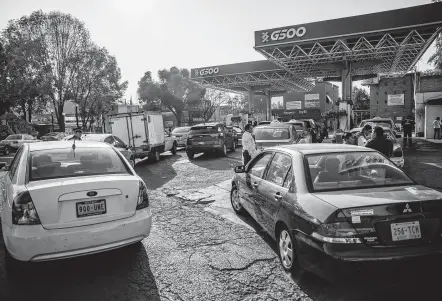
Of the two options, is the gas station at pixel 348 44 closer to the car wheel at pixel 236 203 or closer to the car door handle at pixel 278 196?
the car wheel at pixel 236 203

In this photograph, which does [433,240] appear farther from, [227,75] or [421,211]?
[227,75]

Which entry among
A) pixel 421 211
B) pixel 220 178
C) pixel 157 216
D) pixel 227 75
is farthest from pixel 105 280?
pixel 227 75

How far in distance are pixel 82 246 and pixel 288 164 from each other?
2.53 metres

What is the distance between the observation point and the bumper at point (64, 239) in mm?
3137

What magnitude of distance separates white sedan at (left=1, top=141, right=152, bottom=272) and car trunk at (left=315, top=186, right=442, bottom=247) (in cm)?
234

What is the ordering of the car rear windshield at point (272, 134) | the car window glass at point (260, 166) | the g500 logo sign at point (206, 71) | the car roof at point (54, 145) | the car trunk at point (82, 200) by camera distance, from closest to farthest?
the car trunk at point (82, 200) < the car roof at point (54, 145) < the car window glass at point (260, 166) < the car rear windshield at point (272, 134) < the g500 logo sign at point (206, 71)

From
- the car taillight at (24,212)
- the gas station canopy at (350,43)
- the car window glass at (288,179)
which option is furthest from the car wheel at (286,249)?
the gas station canopy at (350,43)

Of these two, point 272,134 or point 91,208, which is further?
point 272,134

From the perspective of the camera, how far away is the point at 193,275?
3557mm

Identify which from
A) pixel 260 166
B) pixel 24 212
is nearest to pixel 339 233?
pixel 260 166

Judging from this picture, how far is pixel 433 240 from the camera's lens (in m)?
2.76

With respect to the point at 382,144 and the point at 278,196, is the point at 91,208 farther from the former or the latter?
the point at 382,144

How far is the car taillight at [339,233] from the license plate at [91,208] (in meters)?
2.37

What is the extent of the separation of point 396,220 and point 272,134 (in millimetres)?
8482
